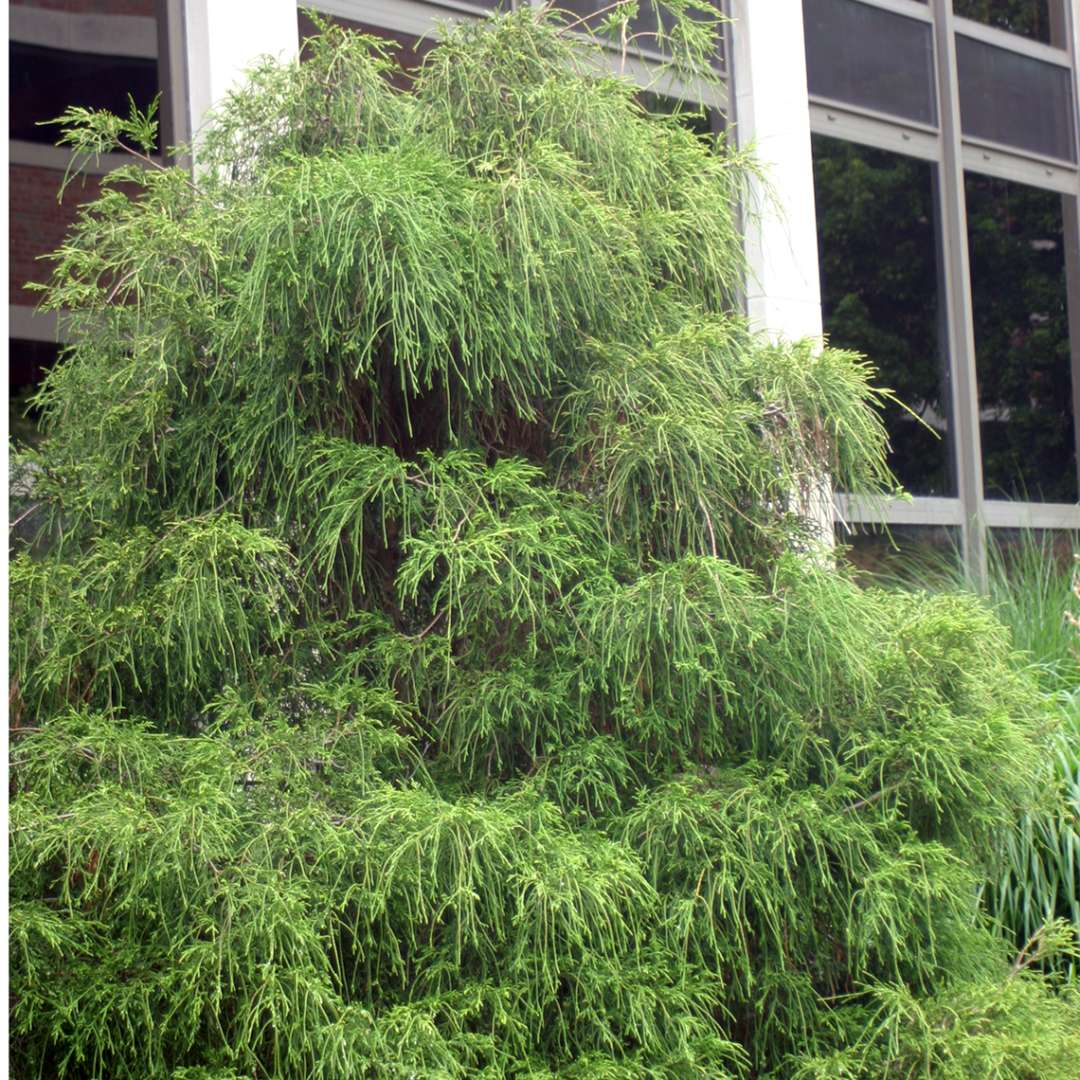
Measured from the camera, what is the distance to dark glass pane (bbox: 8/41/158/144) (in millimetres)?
5983

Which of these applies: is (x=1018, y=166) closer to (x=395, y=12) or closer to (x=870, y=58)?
(x=870, y=58)

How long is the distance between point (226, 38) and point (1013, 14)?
729 cm

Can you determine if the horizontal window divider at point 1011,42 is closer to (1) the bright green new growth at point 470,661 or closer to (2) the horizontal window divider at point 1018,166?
(2) the horizontal window divider at point 1018,166

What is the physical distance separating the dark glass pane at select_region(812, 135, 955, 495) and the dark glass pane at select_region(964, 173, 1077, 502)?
18.1 inches

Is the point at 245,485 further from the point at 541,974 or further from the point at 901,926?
the point at 901,926

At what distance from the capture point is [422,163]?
4191 mm

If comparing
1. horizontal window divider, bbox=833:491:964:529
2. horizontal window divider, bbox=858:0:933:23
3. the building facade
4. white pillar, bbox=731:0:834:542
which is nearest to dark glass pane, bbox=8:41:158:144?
the building facade

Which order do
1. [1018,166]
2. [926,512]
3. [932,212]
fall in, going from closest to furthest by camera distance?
[926,512] → [932,212] → [1018,166]

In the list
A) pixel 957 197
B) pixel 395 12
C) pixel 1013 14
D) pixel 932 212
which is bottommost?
pixel 932 212

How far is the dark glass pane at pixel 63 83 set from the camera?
5983mm

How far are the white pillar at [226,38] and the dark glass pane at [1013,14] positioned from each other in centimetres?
622

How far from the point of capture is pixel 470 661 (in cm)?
416

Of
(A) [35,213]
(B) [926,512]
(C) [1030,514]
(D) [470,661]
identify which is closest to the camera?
(D) [470,661]

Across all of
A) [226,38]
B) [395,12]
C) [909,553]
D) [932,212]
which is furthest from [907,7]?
[226,38]
